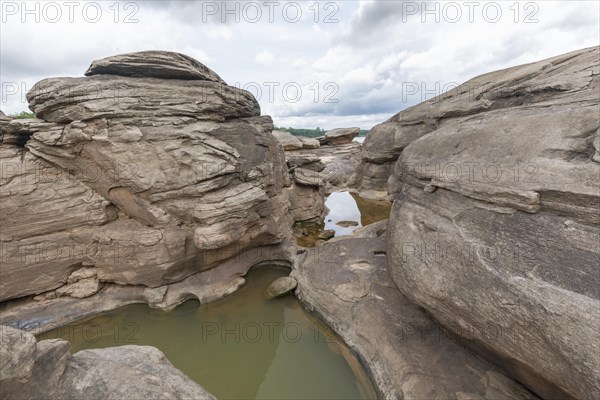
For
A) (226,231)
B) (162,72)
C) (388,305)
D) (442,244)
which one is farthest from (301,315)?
(162,72)

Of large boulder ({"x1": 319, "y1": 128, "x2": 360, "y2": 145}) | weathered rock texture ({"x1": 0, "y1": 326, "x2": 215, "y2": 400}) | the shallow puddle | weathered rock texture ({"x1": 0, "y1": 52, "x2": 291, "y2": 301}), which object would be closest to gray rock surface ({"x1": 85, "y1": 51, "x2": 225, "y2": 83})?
weathered rock texture ({"x1": 0, "y1": 52, "x2": 291, "y2": 301})

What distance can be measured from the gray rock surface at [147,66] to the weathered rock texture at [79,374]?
6716 millimetres

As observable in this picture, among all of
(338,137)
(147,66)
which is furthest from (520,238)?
(338,137)

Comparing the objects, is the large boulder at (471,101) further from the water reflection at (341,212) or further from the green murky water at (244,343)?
the green murky water at (244,343)

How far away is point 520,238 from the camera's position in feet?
13.3

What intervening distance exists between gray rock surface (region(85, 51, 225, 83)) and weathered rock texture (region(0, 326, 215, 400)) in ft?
22.0

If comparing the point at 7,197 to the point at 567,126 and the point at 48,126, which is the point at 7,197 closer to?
the point at 48,126

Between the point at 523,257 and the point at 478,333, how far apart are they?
4.30ft

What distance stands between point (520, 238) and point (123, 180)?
8.40 m

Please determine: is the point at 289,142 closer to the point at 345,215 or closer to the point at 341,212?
the point at 341,212

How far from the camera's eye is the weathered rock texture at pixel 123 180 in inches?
268

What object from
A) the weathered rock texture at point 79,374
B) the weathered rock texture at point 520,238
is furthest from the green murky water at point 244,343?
the weathered rock texture at point 79,374

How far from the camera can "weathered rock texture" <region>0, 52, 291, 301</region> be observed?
6805mm

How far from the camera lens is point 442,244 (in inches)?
192
